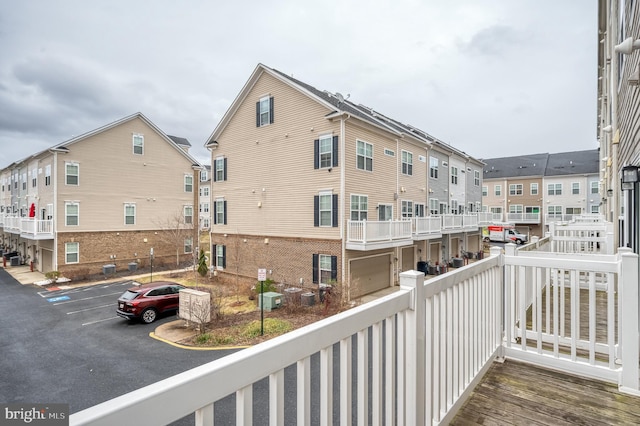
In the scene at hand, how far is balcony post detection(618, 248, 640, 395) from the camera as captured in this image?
2.91 m

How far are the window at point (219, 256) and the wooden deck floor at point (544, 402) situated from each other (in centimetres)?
1865

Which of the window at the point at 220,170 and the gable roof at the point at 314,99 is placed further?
the window at the point at 220,170

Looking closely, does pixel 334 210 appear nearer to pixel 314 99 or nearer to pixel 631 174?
pixel 314 99

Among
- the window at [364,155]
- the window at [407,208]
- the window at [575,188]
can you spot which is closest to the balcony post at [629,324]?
the window at [364,155]

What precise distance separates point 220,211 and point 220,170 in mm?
2711

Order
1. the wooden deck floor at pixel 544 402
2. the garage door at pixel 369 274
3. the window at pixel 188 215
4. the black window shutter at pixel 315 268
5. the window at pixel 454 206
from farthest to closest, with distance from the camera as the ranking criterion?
the window at pixel 188 215 < the window at pixel 454 206 < the black window shutter at pixel 315 268 < the garage door at pixel 369 274 < the wooden deck floor at pixel 544 402

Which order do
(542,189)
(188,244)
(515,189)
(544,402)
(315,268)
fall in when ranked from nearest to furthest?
(544,402) → (315,268) → (188,244) → (542,189) → (515,189)

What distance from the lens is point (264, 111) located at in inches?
708

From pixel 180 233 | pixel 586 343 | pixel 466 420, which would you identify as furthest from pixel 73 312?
pixel 586 343

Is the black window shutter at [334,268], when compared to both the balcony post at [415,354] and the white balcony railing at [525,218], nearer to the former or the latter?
the balcony post at [415,354]

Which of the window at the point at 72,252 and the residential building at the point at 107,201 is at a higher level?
the residential building at the point at 107,201

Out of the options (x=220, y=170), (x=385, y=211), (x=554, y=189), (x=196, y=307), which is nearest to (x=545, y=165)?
(x=554, y=189)

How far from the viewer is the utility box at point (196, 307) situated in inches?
423

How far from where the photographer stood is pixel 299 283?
16.2m
